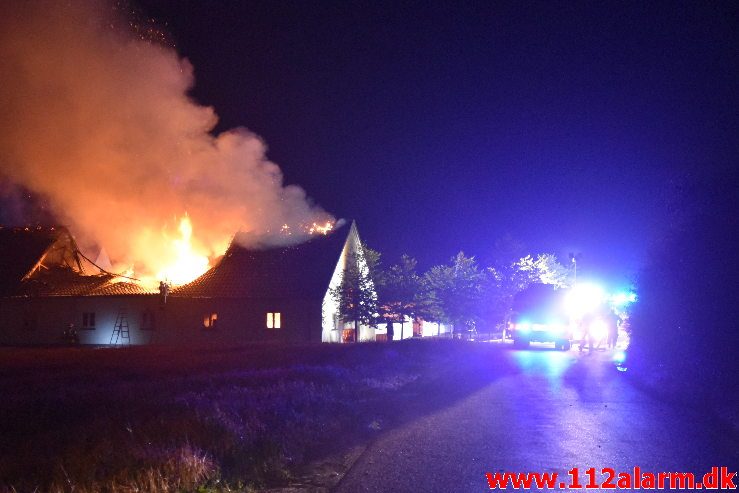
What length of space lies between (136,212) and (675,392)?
132ft

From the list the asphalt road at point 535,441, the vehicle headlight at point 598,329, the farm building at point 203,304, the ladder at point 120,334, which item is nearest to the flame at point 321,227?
the farm building at point 203,304

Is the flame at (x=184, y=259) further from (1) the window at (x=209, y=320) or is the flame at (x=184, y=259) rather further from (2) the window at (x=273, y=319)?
(2) the window at (x=273, y=319)

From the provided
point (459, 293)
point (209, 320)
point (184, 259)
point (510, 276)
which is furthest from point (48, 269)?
point (510, 276)

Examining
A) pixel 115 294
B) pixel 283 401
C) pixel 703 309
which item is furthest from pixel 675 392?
pixel 115 294

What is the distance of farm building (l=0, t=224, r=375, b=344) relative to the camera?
34438mm

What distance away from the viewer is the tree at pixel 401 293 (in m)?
35.4

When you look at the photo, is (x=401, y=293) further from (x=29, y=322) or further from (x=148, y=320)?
(x=29, y=322)

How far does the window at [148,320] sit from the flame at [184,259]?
5261mm

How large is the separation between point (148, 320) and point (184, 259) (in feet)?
25.6

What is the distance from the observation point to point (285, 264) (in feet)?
121

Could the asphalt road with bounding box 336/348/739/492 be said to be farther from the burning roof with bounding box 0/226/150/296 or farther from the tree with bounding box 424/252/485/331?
the tree with bounding box 424/252/485/331

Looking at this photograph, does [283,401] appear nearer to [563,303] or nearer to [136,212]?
[563,303]

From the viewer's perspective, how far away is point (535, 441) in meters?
8.30

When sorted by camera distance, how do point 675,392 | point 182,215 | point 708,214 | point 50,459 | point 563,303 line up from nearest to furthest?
point 50,459
point 675,392
point 708,214
point 563,303
point 182,215
